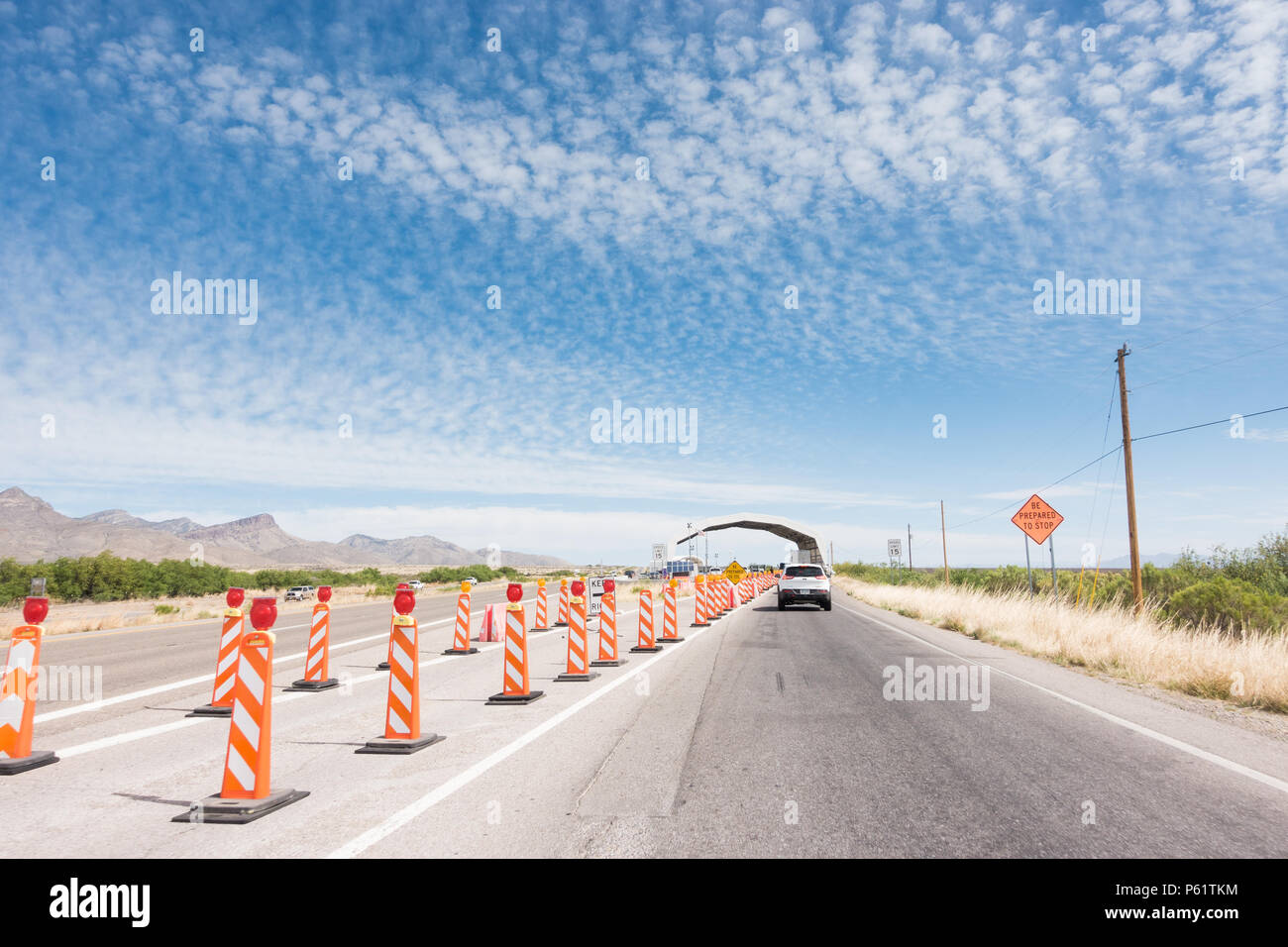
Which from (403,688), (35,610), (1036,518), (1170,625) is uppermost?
(1036,518)

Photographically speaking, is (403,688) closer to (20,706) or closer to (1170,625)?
(20,706)

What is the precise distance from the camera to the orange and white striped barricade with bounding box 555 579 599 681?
11.7 metres

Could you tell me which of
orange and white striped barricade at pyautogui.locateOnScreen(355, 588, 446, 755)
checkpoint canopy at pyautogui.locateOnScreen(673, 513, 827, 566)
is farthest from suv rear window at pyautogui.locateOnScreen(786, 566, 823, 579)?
checkpoint canopy at pyautogui.locateOnScreen(673, 513, 827, 566)

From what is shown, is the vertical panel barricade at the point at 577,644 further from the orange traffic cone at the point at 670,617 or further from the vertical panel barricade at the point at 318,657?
the orange traffic cone at the point at 670,617

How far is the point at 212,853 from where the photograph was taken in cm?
438

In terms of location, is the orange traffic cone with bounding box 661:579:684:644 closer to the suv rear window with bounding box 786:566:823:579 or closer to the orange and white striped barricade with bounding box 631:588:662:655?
the orange and white striped barricade with bounding box 631:588:662:655

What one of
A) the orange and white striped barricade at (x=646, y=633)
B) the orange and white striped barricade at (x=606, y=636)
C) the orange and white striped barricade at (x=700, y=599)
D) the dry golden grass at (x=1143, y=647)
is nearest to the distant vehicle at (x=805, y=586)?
the orange and white striped barricade at (x=700, y=599)

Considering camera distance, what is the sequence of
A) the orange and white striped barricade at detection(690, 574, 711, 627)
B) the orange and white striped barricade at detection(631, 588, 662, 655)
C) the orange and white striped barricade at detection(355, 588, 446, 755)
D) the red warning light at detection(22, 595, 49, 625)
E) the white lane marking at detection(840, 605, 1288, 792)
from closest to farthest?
the white lane marking at detection(840, 605, 1288, 792), the red warning light at detection(22, 595, 49, 625), the orange and white striped barricade at detection(355, 588, 446, 755), the orange and white striped barricade at detection(631, 588, 662, 655), the orange and white striped barricade at detection(690, 574, 711, 627)

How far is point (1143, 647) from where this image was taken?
12867mm

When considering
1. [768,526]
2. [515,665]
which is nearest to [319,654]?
[515,665]

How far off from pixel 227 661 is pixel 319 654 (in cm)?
255

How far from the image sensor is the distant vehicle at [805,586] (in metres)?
29.6

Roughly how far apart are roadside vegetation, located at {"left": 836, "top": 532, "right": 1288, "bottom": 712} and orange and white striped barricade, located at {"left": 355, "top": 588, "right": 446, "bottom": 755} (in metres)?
10.0
